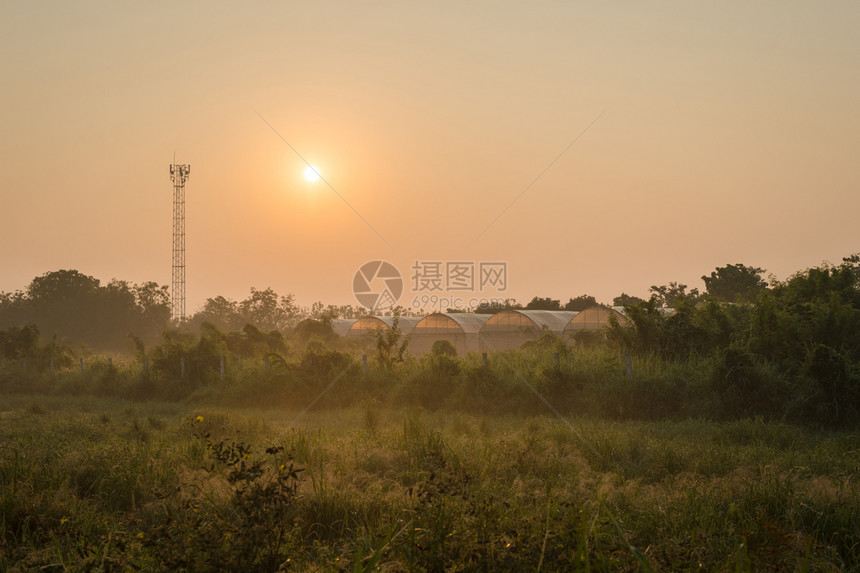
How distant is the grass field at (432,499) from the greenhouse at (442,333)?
906 inches

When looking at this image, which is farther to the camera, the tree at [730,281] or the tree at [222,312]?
the tree at [222,312]

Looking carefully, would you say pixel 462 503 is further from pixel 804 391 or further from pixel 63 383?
pixel 63 383

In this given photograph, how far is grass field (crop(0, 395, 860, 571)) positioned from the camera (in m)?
4.71

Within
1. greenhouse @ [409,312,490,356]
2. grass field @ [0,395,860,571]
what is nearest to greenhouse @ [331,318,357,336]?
greenhouse @ [409,312,490,356]

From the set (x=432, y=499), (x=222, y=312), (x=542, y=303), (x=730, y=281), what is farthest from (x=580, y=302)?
(x=432, y=499)

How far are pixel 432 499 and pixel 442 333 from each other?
30.8 meters

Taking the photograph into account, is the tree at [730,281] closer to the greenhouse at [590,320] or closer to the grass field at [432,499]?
the greenhouse at [590,320]

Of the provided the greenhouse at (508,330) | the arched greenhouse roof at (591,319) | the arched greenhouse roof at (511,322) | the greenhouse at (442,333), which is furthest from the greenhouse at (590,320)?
the greenhouse at (442,333)

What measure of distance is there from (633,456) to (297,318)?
6798cm

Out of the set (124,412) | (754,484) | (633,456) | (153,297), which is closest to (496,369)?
(633,456)

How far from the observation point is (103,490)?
7938 millimetres

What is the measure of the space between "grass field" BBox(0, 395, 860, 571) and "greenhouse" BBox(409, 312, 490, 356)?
23.0m

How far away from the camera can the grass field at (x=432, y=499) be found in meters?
4.71

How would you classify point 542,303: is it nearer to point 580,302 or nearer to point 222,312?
point 580,302
